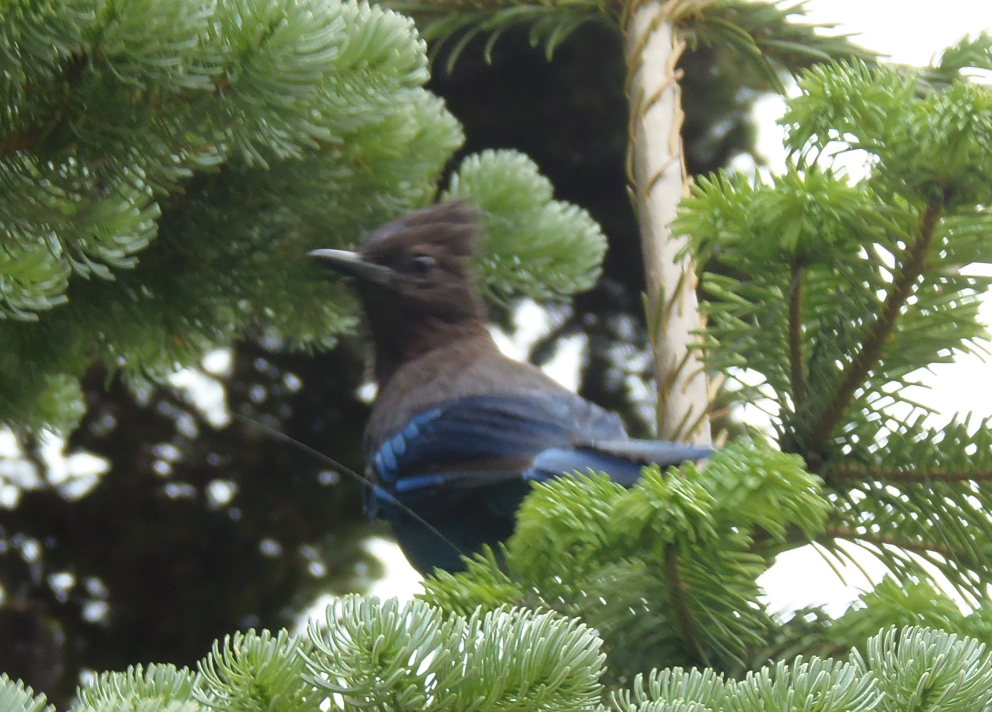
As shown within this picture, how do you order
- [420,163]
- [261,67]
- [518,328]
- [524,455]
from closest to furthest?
[261,67] → [524,455] → [420,163] → [518,328]

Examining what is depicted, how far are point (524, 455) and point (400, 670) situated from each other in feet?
1.71

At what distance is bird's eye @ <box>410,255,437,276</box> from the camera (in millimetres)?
1229

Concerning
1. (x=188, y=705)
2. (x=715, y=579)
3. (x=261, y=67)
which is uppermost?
(x=261, y=67)

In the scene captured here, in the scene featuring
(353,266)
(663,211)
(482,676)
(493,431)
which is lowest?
(482,676)

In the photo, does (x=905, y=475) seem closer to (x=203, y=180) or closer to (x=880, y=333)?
(x=880, y=333)

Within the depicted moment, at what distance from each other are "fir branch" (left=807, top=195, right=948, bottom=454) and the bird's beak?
576 millimetres

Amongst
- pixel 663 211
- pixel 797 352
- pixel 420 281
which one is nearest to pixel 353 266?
pixel 420 281

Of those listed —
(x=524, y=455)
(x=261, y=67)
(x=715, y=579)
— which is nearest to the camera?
(x=715, y=579)

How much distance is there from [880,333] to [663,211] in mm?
525

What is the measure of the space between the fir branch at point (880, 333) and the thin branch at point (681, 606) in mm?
165

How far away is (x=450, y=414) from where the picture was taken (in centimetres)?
102

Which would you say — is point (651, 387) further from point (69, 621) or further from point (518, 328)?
point (69, 621)

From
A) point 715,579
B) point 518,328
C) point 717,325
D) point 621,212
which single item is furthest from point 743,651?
point 621,212

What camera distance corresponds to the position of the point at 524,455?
0.95 m
